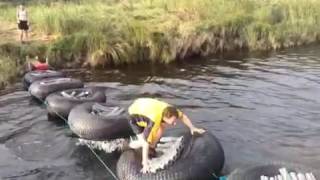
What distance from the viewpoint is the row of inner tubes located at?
9.05 m

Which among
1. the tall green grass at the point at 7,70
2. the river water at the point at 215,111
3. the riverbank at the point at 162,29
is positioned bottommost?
the river water at the point at 215,111

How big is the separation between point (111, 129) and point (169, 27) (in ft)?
33.9

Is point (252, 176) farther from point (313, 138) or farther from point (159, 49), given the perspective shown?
point (159, 49)

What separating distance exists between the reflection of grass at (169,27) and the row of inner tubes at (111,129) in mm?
3582

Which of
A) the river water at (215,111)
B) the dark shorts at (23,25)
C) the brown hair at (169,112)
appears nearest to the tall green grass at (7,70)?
the river water at (215,111)

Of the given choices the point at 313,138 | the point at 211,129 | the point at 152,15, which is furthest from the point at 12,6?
the point at 313,138

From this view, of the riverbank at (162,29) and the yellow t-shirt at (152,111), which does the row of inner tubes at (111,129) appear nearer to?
the yellow t-shirt at (152,111)

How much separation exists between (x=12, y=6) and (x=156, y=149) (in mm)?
20462

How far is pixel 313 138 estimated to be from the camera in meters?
12.4

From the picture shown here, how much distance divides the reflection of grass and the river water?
0.84m

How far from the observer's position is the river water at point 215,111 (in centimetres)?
1127

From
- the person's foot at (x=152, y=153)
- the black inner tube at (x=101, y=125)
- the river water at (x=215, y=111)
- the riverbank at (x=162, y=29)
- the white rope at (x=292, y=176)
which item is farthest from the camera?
the riverbank at (x=162, y=29)

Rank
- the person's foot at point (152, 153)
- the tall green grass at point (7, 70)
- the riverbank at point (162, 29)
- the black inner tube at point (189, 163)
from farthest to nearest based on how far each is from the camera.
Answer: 1. the riverbank at point (162, 29)
2. the tall green grass at point (7, 70)
3. the person's foot at point (152, 153)
4. the black inner tube at point (189, 163)

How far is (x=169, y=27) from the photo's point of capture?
21.1 meters
